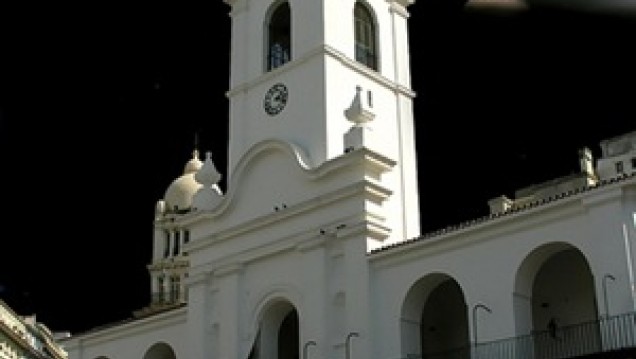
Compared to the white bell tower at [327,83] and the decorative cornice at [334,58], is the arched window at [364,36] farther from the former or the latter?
the decorative cornice at [334,58]

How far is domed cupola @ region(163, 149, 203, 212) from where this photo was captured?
198 feet

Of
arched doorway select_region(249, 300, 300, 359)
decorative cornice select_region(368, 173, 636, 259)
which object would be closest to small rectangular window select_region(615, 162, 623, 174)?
arched doorway select_region(249, 300, 300, 359)

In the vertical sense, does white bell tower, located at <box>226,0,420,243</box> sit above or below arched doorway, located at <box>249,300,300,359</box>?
above

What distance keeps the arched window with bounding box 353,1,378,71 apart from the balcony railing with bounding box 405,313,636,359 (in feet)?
36.7

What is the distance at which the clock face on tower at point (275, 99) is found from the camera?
3358cm

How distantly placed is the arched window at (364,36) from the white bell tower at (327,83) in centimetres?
3

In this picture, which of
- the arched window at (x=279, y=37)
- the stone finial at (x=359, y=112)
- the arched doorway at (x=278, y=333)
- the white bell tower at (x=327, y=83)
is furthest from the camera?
the arched window at (x=279, y=37)

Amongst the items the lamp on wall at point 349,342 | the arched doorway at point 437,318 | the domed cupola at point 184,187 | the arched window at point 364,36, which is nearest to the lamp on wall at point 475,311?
the arched doorway at point 437,318

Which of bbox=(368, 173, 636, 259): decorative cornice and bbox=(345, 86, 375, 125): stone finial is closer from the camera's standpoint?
bbox=(368, 173, 636, 259): decorative cornice

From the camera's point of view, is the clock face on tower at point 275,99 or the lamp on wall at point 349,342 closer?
the lamp on wall at point 349,342

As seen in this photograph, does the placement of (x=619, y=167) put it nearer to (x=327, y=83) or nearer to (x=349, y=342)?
(x=327, y=83)

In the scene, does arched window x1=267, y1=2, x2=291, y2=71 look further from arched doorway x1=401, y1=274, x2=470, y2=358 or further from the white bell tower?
arched doorway x1=401, y1=274, x2=470, y2=358

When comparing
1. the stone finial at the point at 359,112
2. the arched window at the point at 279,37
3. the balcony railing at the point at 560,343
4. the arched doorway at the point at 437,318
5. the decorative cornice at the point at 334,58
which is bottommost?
the balcony railing at the point at 560,343

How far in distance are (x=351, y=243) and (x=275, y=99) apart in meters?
6.78
